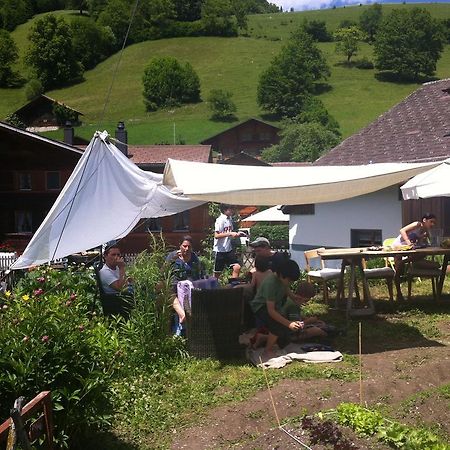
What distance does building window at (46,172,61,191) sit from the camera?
31.7 m

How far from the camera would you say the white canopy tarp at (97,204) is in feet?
26.6

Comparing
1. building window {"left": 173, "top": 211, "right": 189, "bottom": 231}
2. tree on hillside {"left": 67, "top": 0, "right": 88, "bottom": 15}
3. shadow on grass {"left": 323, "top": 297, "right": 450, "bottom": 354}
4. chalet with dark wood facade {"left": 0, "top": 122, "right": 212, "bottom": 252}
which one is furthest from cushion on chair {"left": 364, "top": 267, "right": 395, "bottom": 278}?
tree on hillside {"left": 67, "top": 0, "right": 88, "bottom": 15}

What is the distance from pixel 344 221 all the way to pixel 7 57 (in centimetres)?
9022

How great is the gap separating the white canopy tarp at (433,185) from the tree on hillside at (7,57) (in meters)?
92.5

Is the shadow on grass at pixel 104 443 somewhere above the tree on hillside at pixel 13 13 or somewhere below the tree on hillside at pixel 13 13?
below

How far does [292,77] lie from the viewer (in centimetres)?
8125

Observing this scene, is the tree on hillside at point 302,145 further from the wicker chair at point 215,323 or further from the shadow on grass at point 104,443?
the shadow on grass at point 104,443

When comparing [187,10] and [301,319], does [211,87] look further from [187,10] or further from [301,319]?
[301,319]

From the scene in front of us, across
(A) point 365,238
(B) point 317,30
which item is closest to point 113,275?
(A) point 365,238

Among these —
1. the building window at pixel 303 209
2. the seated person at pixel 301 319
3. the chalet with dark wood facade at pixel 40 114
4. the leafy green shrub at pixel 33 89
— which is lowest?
the seated person at pixel 301 319

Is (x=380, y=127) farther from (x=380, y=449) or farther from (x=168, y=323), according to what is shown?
(x=380, y=449)

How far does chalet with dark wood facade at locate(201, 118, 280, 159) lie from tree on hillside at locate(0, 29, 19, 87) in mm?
44578

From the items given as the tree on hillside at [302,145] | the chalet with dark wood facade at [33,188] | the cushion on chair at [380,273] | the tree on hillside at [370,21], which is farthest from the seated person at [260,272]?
the tree on hillside at [370,21]

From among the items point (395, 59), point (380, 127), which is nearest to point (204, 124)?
point (395, 59)
